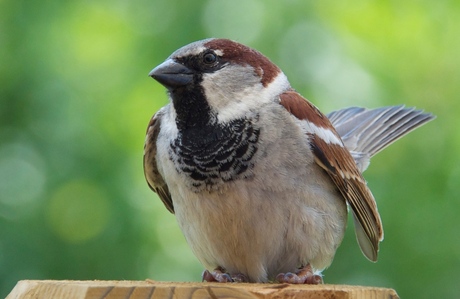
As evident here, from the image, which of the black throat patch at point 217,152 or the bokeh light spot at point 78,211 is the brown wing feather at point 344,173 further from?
the bokeh light spot at point 78,211

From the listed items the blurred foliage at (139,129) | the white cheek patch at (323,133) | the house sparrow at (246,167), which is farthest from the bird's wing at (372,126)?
the house sparrow at (246,167)

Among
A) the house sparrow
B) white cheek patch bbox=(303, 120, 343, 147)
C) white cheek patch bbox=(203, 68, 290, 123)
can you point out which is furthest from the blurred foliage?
white cheek patch bbox=(203, 68, 290, 123)

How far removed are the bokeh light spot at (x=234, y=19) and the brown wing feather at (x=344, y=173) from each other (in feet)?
3.47

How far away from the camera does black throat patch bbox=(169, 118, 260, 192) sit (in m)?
2.82

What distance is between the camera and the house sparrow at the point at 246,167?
9.28 ft

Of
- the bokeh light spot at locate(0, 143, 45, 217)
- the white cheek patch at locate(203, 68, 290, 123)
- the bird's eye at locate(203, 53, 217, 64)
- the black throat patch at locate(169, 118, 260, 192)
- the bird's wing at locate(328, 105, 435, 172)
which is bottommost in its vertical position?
the bird's wing at locate(328, 105, 435, 172)

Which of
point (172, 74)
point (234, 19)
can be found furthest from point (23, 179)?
point (172, 74)

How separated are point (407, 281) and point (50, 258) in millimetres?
1740

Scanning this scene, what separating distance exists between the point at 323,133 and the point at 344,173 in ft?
0.62

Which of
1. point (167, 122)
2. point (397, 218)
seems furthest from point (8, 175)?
point (397, 218)

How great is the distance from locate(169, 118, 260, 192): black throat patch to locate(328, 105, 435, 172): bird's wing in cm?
126

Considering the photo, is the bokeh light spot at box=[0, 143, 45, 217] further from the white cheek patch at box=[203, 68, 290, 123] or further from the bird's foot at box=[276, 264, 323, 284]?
the bird's foot at box=[276, 264, 323, 284]

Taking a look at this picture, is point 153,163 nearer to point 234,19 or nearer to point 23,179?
point 23,179

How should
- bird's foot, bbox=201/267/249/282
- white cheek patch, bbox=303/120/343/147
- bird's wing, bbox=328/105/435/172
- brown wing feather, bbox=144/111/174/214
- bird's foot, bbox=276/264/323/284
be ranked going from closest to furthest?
bird's foot, bbox=276/264/323/284
bird's foot, bbox=201/267/249/282
white cheek patch, bbox=303/120/343/147
brown wing feather, bbox=144/111/174/214
bird's wing, bbox=328/105/435/172
